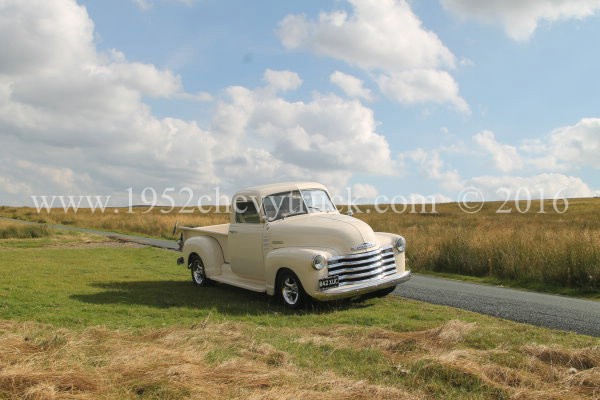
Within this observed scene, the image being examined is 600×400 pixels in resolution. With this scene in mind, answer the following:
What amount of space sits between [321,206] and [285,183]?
3.14ft

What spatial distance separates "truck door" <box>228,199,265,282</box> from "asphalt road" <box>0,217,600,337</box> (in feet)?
11.0

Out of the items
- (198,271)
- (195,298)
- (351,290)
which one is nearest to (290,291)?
(351,290)

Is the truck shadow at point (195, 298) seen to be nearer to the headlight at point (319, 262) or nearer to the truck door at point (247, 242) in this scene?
the truck door at point (247, 242)

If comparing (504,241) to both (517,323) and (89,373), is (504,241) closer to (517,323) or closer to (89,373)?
(517,323)

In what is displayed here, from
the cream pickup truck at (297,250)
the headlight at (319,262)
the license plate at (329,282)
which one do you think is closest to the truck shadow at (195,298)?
the cream pickup truck at (297,250)

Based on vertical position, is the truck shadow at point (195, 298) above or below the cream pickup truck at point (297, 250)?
below

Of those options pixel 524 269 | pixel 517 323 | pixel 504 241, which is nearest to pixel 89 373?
pixel 517 323

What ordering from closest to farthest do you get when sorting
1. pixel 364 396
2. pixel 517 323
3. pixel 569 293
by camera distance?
pixel 364 396 → pixel 517 323 → pixel 569 293

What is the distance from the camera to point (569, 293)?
13.9 m

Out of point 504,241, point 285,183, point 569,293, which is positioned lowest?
point 569,293

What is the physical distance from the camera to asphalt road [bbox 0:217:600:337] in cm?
965

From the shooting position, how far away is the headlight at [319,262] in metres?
10.2

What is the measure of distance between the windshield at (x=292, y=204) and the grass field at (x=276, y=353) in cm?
196

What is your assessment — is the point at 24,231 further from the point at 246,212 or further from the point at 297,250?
the point at 297,250
